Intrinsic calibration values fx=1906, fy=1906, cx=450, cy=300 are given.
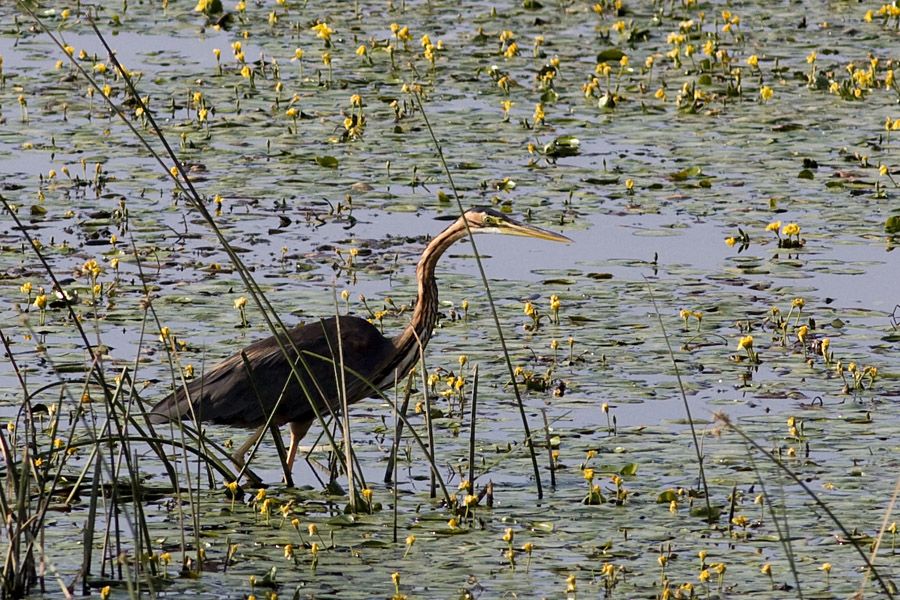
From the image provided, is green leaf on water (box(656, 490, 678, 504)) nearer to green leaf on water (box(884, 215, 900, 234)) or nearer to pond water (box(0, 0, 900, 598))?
pond water (box(0, 0, 900, 598))

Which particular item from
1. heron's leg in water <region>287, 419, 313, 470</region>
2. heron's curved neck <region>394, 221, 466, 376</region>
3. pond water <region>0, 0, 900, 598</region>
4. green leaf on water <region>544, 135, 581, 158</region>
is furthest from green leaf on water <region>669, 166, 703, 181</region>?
heron's leg in water <region>287, 419, 313, 470</region>

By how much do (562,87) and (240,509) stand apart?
735 centimetres

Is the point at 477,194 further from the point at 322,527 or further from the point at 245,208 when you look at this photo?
the point at 322,527

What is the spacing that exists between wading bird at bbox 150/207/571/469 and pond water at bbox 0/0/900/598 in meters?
0.21

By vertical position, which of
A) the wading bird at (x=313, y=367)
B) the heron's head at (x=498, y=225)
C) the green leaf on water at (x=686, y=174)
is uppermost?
the heron's head at (x=498, y=225)

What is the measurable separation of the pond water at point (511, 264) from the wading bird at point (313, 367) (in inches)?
8.4

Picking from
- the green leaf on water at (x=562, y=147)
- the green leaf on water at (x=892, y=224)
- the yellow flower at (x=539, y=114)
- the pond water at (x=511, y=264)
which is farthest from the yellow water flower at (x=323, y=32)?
the green leaf on water at (x=892, y=224)

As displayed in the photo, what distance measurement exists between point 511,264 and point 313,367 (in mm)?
2698

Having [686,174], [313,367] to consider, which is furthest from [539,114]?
[313,367]

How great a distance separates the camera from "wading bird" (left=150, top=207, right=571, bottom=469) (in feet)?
24.2

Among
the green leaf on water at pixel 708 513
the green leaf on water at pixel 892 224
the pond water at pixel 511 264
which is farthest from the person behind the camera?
the green leaf on water at pixel 892 224

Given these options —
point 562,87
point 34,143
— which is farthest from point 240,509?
point 562,87

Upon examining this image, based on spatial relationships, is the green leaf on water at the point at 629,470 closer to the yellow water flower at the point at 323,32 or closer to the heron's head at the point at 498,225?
the heron's head at the point at 498,225

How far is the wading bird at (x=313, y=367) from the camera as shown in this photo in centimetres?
738
